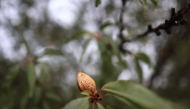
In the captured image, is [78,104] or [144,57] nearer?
[78,104]

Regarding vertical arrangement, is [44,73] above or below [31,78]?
above

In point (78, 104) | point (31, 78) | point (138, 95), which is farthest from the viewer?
point (31, 78)

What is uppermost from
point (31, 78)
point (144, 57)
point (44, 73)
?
point (144, 57)

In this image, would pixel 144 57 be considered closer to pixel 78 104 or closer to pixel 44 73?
pixel 44 73

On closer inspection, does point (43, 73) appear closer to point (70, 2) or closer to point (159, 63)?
point (70, 2)

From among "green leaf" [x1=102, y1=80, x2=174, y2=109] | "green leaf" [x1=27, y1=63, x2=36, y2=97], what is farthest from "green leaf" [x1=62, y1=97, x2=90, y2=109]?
"green leaf" [x1=27, y1=63, x2=36, y2=97]

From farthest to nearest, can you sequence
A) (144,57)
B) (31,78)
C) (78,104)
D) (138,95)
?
(144,57)
(31,78)
(78,104)
(138,95)

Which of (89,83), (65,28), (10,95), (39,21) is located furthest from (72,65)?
(89,83)

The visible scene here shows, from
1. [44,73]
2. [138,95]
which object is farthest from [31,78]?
[138,95]
